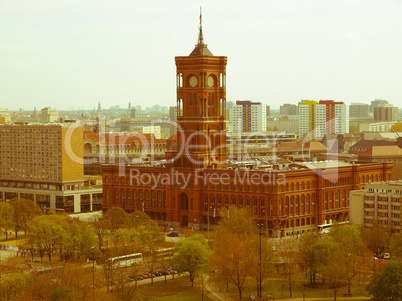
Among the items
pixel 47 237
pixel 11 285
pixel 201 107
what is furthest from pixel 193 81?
pixel 11 285

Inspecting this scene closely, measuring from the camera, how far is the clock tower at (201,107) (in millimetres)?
169625

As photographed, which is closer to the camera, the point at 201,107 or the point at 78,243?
the point at 78,243

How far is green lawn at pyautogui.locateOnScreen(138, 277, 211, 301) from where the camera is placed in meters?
114

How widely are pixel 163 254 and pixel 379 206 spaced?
36.9 meters

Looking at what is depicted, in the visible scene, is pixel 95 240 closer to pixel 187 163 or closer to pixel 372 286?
pixel 187 163

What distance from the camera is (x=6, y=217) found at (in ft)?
526

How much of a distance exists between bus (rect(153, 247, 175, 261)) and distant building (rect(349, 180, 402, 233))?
1274 inches

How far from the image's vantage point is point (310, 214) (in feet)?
525

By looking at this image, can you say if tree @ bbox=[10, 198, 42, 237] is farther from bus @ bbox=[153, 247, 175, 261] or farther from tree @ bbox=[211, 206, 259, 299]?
tree @ bbox=[211, 206, 259, 299]

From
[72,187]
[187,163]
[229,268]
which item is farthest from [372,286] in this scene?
[72,187]

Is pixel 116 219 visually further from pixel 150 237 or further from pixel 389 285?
pixel 389 285

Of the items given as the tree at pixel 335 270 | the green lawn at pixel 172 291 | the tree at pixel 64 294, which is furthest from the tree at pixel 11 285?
the tree at pixel 335 270

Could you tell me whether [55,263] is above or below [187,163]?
below

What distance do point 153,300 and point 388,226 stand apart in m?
49.8
